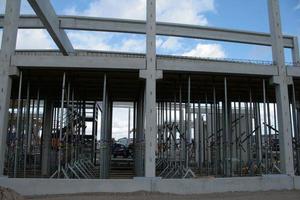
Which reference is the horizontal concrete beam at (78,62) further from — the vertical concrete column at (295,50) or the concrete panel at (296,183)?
the vertical concrete column at (295,50)

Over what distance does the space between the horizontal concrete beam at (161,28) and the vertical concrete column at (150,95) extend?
5.85 m

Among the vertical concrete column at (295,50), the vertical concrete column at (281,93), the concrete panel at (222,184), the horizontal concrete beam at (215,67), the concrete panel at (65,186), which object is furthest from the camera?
the vertical concrete column at (295,50)

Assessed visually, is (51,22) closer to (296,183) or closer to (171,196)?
(171,196)

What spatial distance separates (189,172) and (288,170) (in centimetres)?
355

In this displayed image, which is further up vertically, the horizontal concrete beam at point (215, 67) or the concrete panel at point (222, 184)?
the horizontal concrete beam at point (215, 67)

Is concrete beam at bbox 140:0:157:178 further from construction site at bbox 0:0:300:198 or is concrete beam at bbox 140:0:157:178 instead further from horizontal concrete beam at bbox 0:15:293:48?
horizontal concrete beam at bbox 0:15:293:48

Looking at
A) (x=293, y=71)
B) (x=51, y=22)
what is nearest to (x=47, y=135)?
(x=51, y=22)

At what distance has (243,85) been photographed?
52.2 feet

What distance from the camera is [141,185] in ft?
37.5

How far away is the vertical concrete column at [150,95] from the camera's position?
38.8 feet

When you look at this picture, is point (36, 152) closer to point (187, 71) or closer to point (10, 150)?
point (10, 150)

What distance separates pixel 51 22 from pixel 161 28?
5.84 meters

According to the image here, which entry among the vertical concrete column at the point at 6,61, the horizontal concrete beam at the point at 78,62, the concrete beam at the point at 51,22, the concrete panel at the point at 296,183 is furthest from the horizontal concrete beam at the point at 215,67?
the vertical concrete column at the point at 6,61

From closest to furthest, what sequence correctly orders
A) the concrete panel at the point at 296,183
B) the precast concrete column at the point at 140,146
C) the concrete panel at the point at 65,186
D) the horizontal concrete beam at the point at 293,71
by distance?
1. the concrete panel at the point at 65,186
2. the concrete panel at the point at 296,183
3. the horizontal concrete beam at the point at 293,71
4. the precast concrete column at the point at 140,146
